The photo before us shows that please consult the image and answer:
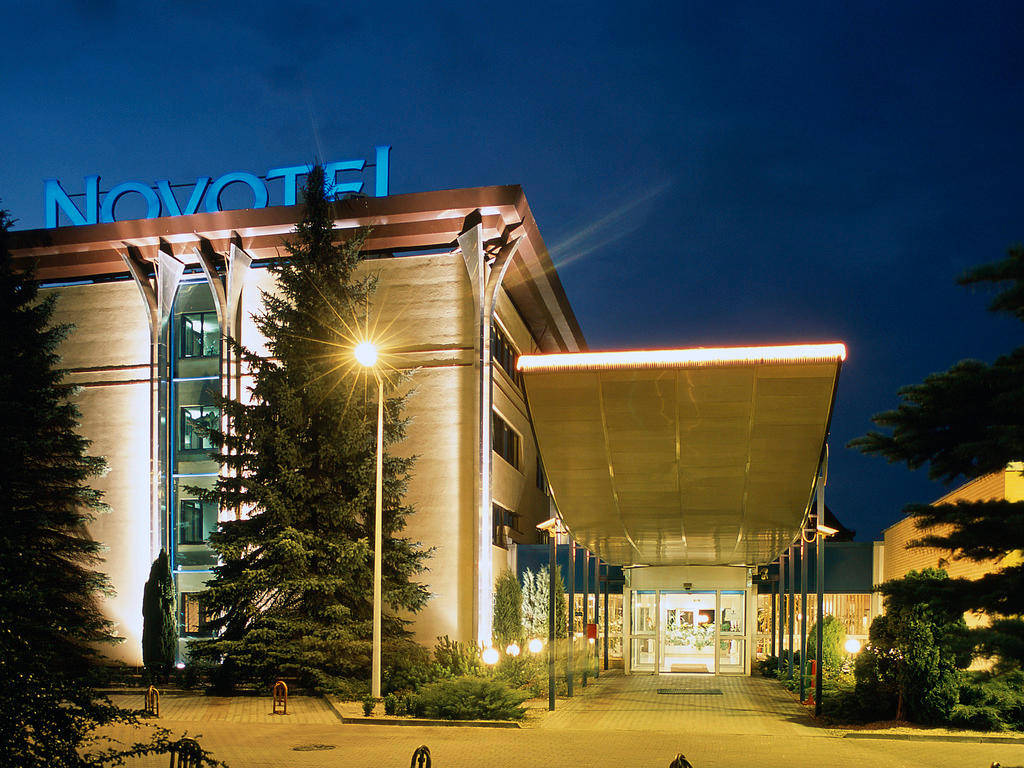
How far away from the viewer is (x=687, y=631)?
110 feet

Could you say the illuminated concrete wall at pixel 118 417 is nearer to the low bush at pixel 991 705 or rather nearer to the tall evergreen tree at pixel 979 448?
the low bush at pixel 991 705

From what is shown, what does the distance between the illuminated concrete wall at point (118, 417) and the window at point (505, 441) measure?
37.8ft

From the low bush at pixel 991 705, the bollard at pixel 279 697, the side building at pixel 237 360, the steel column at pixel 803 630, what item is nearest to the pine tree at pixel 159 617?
the side building at pixel 237 360

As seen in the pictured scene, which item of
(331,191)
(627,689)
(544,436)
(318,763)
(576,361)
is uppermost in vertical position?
(331,191)

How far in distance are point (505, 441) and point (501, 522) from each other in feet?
10.7

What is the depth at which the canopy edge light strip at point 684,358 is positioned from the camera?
1425 centimetres

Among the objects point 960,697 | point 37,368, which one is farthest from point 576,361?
point 37,368

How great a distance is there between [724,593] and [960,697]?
1433 cm

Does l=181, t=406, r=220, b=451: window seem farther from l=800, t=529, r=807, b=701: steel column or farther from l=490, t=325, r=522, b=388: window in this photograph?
l=800, t=529, r=807, b=701: steel column

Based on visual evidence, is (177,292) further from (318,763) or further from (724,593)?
(318,763)

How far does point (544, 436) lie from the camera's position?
16.8 meters

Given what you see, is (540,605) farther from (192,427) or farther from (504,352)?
(192,427)

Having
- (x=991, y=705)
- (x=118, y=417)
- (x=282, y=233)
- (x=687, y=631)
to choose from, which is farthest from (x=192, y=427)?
(x=991, y=705)

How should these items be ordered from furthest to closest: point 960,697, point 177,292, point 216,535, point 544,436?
point 177,292 < point 216,535 < point 960,697 < point 544,436
